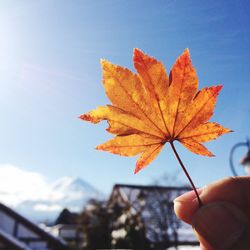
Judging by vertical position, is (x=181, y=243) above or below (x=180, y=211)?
below

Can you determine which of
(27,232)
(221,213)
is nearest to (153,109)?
(221,213)

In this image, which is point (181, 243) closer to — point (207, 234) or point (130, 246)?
point (130, 246)

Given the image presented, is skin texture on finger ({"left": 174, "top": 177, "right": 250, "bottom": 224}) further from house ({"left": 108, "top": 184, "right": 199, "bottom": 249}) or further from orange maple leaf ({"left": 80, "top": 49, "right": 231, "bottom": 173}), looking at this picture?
house ({"left": 108, "top": 184, "right": 199, "bottom": 249})

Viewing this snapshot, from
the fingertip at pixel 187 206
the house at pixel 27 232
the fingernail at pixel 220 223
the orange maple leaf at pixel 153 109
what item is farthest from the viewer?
the house at pixel 27 232

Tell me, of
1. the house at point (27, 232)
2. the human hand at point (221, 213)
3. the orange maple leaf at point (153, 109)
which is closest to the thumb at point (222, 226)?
the human hand at point (221, 213)

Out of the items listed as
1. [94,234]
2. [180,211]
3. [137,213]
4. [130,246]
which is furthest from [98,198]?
[180,211]

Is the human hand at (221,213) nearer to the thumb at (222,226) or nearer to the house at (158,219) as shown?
the thumb at (222,226)
